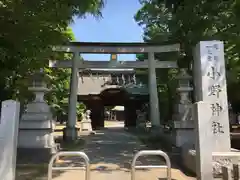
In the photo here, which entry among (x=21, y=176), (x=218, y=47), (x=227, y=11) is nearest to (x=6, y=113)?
(x=21, y=176)

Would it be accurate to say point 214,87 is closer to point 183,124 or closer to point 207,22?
point 183,124

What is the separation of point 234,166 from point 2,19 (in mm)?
6116

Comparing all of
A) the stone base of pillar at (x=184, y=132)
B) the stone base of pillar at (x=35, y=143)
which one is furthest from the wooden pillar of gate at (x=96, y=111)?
the stone base of pillar at (x=184, y=132)

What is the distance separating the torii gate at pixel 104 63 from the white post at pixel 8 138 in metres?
9.24

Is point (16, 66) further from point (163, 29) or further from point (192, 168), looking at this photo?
point (163, 29)

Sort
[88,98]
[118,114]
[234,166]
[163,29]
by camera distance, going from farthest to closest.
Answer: [118,114]
[88,98]
[163,29]
[234,166]

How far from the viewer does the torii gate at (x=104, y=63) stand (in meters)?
15.5

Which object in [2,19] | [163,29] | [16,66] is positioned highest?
[163,29]

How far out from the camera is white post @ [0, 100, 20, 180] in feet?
18.6

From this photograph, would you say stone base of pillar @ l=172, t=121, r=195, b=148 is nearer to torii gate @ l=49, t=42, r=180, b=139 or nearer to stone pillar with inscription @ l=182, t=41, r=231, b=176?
stone pillar with inscription @ l=182, t=41, r=231, b=176

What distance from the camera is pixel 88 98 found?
27172mm

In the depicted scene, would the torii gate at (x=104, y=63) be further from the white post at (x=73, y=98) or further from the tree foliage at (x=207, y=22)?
the tree foliage at (x=207, y=22)

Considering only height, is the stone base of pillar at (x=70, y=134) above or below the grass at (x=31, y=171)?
above

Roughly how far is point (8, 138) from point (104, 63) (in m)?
11.3
